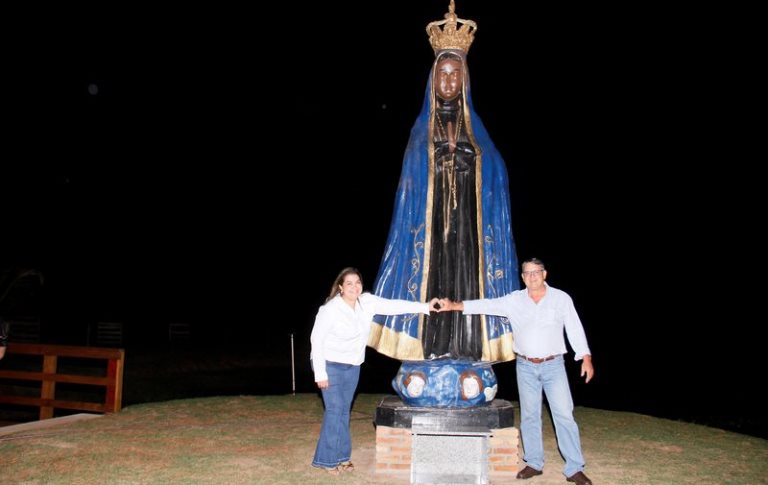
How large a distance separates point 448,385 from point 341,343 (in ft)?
2.97

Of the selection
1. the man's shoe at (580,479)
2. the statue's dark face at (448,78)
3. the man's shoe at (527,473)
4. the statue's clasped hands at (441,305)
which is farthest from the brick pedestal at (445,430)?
the statue's dark face at (448,78)

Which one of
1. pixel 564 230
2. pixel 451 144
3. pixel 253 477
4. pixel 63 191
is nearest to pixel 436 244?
pixel 451 144

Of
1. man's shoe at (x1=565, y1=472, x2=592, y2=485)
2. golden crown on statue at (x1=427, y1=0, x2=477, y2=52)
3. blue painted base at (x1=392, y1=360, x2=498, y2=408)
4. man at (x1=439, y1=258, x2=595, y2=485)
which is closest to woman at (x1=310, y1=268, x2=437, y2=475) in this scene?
blue painted base at (x1=392, y1=360, x2=498, y2=408)

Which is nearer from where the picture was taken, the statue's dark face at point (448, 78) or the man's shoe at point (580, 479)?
the man's shoe at point (580, 479)

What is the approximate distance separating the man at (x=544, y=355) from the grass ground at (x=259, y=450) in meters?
0.31

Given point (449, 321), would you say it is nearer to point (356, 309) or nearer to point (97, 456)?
point (356, 309)

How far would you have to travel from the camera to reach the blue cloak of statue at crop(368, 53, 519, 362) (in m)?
5.50

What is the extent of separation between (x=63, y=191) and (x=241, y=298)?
28.9 feet

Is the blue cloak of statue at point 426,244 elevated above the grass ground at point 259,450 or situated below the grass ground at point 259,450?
above

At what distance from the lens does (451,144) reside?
5.68 metres

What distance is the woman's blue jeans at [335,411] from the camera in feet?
16.9

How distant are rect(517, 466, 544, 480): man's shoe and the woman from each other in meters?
1.31

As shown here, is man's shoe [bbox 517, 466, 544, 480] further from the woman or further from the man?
the woman

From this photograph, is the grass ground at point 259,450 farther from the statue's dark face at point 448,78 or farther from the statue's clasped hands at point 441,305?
the statue's dark face at point 448,78
